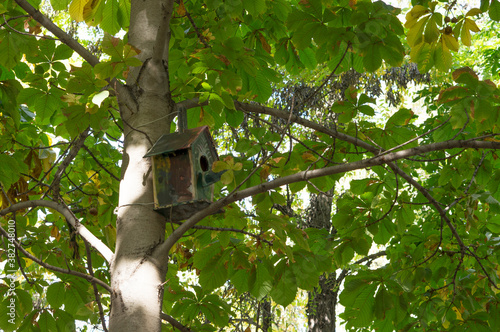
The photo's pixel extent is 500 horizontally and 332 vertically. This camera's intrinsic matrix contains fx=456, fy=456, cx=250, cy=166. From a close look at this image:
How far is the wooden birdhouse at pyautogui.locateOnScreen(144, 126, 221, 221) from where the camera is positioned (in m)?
1.84

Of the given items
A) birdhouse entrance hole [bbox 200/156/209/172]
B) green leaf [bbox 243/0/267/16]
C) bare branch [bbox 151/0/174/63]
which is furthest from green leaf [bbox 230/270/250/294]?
green leaf [bbox 243/0/267/16]

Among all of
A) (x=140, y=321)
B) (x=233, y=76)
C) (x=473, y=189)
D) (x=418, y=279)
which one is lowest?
(x=140, y=321)

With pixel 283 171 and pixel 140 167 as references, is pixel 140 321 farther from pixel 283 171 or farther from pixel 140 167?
pixel 283 171

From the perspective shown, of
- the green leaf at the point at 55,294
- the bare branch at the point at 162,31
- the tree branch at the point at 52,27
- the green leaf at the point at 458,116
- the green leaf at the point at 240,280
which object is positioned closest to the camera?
the tree branch at the point at 52,27

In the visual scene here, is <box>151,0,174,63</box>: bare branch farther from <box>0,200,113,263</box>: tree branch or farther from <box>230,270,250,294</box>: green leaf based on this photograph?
<box>230,270,250,294</box>: green leaf

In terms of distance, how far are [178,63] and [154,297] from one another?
130 cm

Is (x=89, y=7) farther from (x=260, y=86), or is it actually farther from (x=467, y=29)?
(x=467, y=29)

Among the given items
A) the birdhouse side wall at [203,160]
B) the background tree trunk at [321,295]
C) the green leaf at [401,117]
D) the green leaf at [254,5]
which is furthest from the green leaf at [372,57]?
the background tree trunk at [321,295]

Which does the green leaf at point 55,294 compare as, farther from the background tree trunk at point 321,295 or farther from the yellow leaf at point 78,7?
the background tree trunk at point 321,295

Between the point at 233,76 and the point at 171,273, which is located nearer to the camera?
the point at 233,76

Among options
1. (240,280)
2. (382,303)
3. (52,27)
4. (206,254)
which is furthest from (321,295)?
(52,27)

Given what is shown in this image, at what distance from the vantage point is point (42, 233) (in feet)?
9.78

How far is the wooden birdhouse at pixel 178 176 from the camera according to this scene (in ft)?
6.04

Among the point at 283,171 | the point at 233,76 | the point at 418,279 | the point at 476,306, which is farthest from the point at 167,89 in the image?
the point at 476,306
